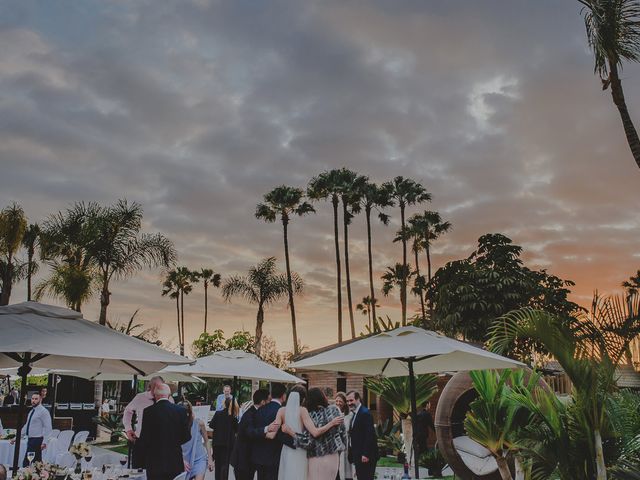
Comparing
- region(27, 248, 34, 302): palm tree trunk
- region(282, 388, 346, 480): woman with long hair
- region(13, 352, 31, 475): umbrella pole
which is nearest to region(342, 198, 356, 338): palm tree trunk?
region(27, 248, 34, 302): palm tree trunk

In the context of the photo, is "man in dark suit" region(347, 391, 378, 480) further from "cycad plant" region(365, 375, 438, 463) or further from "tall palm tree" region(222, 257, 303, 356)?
"tall palm tree" region(222, 257, 303, 356)

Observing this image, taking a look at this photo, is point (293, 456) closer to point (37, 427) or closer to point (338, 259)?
point (37, 427)

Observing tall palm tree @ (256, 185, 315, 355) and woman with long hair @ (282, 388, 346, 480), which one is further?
tall palm tree @ (256, 185, 315, 355)

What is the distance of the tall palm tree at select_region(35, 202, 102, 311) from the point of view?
1148 inches

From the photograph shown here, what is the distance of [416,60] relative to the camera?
18.9 m

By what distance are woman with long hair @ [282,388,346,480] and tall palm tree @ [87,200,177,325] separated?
22.8m

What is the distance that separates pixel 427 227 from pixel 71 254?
3370 cm

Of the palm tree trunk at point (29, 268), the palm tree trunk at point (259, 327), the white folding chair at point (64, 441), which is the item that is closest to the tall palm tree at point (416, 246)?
the palm tree trunk at point (259, 327)

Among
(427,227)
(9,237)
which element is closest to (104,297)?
(9,237)

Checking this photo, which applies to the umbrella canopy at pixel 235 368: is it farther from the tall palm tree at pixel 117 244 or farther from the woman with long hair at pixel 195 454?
the tall palm tree at pixel 117 244

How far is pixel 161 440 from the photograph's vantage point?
270 inches

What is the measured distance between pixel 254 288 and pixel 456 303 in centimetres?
2103

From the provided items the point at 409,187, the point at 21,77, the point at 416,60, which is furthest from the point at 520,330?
the point at 409,187

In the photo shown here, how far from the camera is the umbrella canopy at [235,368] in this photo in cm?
1174
